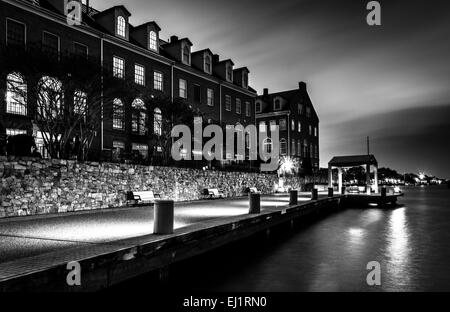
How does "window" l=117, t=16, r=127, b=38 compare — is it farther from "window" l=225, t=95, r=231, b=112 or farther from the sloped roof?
the sloped roof

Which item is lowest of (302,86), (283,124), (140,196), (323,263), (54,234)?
(323,263)

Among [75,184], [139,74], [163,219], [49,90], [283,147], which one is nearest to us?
[163,219]

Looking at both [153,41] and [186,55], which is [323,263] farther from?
[186,55]

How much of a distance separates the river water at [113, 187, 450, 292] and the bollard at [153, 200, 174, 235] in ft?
4.18

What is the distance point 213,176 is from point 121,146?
295 inches

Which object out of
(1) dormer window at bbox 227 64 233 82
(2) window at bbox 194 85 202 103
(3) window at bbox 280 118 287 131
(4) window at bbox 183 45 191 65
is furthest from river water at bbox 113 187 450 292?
(3) window at bbox 280 118 287 131

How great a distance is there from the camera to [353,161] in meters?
36.8

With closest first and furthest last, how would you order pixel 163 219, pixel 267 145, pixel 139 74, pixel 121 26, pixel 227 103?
1. pixel 163 219
2. pixel 121 26
3. pixel 139 74
4. pixel 227 103
5. pixel 267 145

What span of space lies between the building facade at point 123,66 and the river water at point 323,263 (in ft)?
33.5

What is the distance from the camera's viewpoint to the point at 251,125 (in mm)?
44000

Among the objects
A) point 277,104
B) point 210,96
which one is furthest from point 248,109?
point 277,104

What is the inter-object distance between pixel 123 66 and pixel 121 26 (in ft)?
10.9

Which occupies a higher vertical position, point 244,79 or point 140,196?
point 244,79
